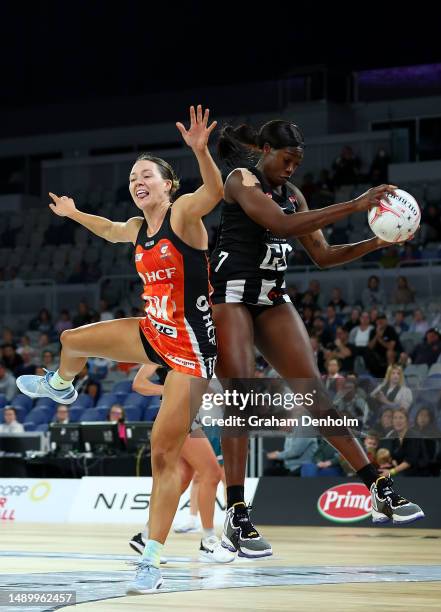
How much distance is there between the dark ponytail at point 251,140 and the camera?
22.8 ft

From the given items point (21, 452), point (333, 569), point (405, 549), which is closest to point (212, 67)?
point (21, 452)

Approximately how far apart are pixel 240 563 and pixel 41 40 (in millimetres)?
19917

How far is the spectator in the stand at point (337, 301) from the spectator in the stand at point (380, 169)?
5706mm

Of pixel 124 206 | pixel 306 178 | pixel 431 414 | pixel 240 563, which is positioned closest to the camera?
pixel 240 563

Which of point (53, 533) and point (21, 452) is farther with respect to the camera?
point (21, 452)

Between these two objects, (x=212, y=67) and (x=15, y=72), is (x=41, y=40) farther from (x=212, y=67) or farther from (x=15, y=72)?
(x=212, y=67)

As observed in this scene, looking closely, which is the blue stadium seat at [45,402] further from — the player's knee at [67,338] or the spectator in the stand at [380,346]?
the player's knee at [67,338]

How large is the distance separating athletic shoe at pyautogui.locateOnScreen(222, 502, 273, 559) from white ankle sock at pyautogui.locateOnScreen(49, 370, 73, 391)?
1272 millimetres

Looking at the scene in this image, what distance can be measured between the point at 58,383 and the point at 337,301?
536 inches

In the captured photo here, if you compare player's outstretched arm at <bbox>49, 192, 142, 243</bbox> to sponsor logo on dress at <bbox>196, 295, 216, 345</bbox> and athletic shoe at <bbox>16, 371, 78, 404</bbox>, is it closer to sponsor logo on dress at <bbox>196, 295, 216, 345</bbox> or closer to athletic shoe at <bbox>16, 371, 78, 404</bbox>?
sponsor logo on dress at <bbox>196, 295, 216, 345</bbox>

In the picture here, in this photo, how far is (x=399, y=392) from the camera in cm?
1404

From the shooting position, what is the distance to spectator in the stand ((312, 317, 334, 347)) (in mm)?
18562

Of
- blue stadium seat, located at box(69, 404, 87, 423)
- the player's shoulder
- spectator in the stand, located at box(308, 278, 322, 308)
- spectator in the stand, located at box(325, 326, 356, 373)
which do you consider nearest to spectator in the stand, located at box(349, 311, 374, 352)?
spectator in the stand, located at box(325, 326, 356, 373)

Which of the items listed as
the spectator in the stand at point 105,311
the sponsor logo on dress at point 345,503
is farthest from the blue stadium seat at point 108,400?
the sponsor logo on dress at point 345,503
